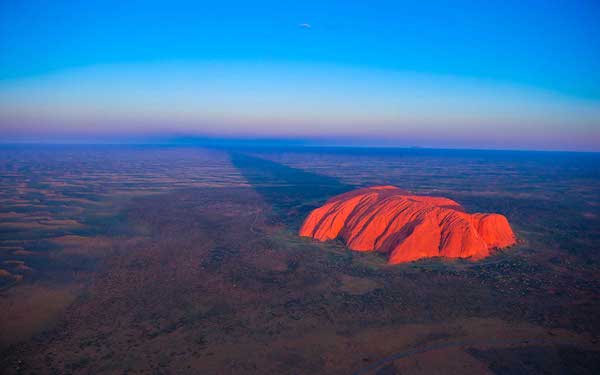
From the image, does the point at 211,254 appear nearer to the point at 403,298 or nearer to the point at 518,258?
the point at 403,298

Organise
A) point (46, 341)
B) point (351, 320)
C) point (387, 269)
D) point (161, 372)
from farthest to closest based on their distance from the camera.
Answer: point (387, 269) → point (351, 320) → point (46, 341) → point (161, 372)

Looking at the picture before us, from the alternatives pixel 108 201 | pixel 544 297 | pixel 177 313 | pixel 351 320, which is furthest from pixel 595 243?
pixel 108 201

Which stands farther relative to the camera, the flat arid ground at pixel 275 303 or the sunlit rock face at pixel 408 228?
the sunlit rock face at pixel 408 228

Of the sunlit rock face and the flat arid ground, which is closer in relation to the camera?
the flat arid ground

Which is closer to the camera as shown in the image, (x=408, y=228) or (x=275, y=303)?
(x=275, y=303)

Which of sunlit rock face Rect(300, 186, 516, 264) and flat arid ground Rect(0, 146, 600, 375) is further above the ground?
sunlit rock face Rect(300, 186, 516, 264)

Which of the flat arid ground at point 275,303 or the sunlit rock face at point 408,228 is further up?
the sunlit rock face at point 408,228

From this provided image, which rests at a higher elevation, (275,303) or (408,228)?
(408,228)

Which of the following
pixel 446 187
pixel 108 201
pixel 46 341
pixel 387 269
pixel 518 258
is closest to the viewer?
pixel 46 341
